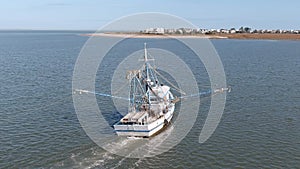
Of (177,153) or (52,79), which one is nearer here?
(177,153)

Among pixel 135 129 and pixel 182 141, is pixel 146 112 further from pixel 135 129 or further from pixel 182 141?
pixel 182 141

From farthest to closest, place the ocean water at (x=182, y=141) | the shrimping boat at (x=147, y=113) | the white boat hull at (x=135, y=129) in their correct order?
the shrimping boat at (x=147, y=113) → the white boat hull at (x=135, y=129) → the ocean water at (x=182, y=141)

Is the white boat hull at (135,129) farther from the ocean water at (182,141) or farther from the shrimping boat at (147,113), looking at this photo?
the ocean water at (182,141)

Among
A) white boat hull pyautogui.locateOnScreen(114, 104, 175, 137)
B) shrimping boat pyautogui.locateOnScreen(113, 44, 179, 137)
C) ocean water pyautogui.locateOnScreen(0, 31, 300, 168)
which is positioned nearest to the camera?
ocean water pyautogui.locateOnScreen(0, 31, 300, 168)

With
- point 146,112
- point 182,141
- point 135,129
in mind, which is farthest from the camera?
point 146,112

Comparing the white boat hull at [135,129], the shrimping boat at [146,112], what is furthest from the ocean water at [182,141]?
the shrimping boat at [146,112]

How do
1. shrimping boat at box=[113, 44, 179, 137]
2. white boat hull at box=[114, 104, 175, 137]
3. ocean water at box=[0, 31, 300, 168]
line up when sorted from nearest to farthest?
ocean water at box=[0, 31, 300, 168] < white boat hull at box=[114, 104, 175, 137] < shrimping boat at box=[113, 44, 179, 137]

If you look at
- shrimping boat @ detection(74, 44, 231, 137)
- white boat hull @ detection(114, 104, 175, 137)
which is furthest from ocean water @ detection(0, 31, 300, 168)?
shrimping boat @ detection(74, 44, 231, 137)

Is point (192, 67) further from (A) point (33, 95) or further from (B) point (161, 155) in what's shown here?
(B) point (161, 155)

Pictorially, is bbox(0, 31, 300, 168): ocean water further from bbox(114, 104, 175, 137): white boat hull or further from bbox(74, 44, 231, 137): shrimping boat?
bbox(74, 44, 231, 137): shrimping boat

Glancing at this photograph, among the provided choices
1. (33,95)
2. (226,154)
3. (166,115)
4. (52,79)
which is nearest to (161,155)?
(226,154)

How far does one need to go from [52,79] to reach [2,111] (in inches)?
1064

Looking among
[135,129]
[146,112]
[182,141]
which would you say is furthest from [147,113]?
[182,141]

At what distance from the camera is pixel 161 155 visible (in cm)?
3631
